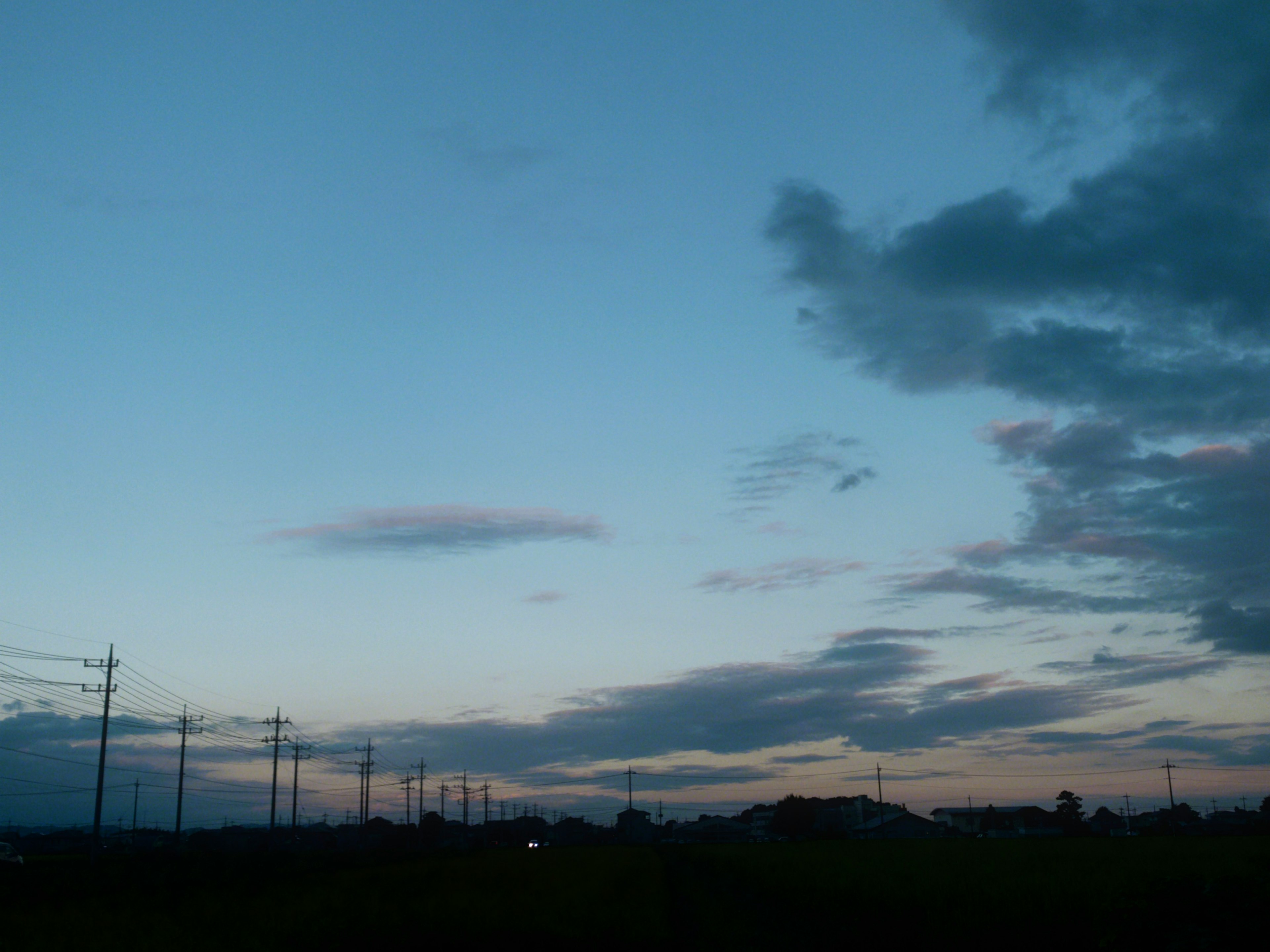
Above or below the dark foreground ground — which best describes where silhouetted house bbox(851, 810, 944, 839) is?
below

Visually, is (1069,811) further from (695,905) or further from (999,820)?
(695,905)

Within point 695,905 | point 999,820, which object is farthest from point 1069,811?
point 695,905

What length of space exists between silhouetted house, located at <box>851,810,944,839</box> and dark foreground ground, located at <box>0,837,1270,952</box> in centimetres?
12551

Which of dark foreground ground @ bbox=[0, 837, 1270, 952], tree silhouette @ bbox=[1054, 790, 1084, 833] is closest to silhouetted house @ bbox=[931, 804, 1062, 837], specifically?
tree silhouette @ bbox=[1054, 790, 1084, 833]

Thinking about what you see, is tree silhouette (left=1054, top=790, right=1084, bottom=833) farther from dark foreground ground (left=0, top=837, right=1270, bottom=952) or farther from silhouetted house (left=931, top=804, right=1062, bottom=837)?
dark foreground ground (left=0, top=837, right=1270, bottom=952)

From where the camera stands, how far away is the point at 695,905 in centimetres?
3675

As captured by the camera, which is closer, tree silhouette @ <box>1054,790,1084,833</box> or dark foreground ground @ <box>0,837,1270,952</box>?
dark foreground ground @ <box>0,837,1270,952</box>

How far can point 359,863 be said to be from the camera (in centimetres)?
7088

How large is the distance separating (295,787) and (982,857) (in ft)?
254

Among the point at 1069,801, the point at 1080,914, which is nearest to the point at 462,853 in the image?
the point at 1080,914

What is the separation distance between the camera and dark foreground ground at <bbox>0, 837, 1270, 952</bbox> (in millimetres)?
14109

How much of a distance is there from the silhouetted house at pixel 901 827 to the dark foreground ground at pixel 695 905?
126 metres

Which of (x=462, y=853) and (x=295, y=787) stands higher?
(x=295, y=787)

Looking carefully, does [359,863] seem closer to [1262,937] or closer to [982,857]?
[982,857]
